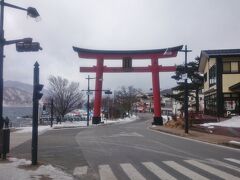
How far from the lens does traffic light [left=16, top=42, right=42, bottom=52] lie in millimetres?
15930

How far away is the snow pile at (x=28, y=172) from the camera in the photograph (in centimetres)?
1255

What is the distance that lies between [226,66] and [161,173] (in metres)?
34.3

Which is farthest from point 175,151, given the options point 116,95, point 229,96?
point 116,95

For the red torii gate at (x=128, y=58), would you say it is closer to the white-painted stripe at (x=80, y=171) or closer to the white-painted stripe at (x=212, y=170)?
the white-painted stripe at (x=212, y=170)

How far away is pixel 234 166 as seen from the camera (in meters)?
14.8

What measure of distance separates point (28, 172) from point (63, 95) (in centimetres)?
7633

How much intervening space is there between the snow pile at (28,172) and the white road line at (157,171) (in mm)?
2504

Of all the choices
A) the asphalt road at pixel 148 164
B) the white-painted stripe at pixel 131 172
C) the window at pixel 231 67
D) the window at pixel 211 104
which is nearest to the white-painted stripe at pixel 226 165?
the asphalt road at pixel 148 164

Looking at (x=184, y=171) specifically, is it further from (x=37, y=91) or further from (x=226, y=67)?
(x=226, y=67)

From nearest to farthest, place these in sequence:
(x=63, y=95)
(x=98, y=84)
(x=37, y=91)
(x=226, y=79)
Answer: (x=37, y=91) < (x=226, y=79) < (x=98, y=84) < (x=63, y=95)

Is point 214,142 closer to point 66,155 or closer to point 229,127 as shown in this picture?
point 229,127

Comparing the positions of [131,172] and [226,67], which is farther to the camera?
[226,67]

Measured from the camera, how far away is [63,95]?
3514 inches

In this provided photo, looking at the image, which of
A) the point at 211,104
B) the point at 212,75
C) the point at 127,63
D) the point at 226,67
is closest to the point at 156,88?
the point at 127,63
